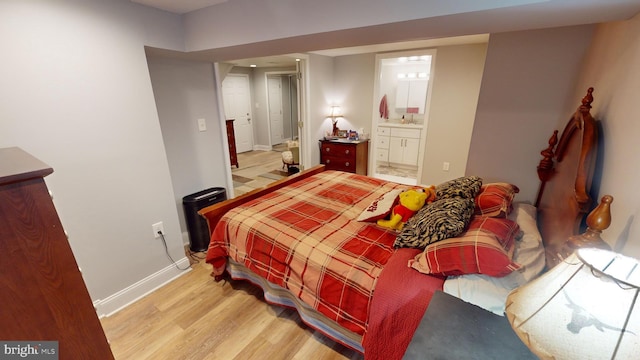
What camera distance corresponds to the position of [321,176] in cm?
283

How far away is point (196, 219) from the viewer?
255 centimetres

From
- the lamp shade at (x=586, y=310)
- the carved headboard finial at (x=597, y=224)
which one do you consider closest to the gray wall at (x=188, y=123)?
the lamp shade at (x=586, y=310)

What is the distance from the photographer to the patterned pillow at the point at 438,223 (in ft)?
4.30

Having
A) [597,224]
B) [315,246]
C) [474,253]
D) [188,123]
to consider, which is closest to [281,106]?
[188,123]

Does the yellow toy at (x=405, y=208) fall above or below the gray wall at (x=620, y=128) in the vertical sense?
below

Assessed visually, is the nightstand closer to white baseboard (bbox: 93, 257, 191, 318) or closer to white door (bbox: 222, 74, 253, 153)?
white baseboard (bbox: 93, 257, 191, 318)

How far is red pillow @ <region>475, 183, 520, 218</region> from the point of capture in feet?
4.82

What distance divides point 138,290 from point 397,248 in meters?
2.02

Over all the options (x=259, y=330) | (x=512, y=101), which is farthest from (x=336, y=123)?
(x=259, y=330)

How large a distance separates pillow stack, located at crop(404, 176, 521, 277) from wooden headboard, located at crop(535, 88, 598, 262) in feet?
0.64

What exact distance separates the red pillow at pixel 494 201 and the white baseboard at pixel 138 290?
2.41 m

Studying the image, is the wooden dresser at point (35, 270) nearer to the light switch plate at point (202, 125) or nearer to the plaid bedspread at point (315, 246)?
the plaid bedspread at point (315, 246)

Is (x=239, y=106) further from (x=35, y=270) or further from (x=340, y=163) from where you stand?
(x=35, y=270)

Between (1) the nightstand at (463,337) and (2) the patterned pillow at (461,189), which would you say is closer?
(1) the nightstand at (463,337)
